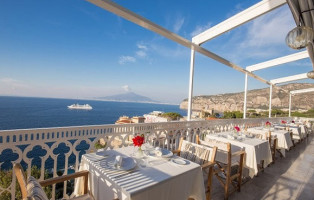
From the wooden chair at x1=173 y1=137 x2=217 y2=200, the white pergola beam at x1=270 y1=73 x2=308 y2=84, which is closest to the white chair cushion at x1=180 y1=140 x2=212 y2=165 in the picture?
the wooden chair at x1=173 y1=137 x2=217 y2=200

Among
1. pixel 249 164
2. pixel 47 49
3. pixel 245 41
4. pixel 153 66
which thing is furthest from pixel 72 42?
pixel 249 164

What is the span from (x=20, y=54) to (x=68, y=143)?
60.2 feet

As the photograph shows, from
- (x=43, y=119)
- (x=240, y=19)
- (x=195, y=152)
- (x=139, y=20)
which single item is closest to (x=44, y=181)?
(x=195, y=152)

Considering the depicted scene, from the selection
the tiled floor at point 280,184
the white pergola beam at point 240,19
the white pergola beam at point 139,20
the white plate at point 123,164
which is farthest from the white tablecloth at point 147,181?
the white pergola beam at point 240,19

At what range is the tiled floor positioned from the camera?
8.53ft

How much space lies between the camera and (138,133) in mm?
3049

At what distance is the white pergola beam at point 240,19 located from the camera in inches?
133

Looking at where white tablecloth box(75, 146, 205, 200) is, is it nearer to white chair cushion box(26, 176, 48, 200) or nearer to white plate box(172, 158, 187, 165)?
white plate box(172, 158, 187, 165)

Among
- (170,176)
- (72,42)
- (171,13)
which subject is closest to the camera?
(170,176)

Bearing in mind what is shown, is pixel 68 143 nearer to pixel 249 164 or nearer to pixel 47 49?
pixel 249 164

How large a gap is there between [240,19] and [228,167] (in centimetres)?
339

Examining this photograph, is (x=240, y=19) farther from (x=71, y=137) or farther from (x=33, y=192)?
(x=33, y=192)

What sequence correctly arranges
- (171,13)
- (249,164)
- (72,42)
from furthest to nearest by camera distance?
(72,42) → (171,13) → (249,164)

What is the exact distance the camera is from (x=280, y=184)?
3000mm
